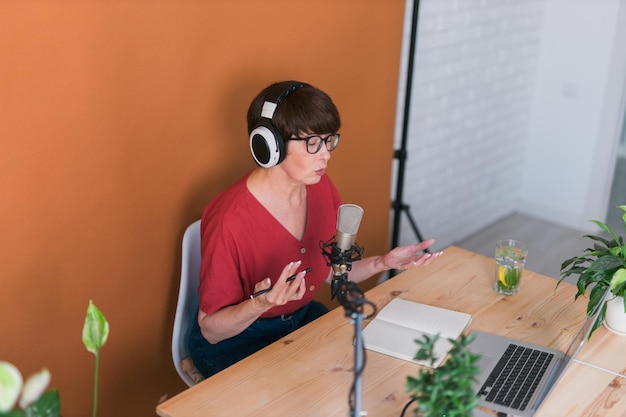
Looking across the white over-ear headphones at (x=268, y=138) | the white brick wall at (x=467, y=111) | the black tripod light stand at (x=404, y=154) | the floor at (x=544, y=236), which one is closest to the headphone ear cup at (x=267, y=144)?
the white over-ear headphones at (x=268, y=138)

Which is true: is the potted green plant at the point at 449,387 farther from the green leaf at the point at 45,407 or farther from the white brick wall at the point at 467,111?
the white brick wall at the point at 467,111

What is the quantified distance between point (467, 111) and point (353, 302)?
2.64 metres

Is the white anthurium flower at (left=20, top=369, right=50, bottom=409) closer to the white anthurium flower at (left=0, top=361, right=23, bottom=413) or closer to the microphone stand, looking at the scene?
the white anthurium flower at (left=0, top=361, right=23, bottom=413)

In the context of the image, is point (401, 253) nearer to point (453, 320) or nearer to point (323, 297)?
point (453, 320)

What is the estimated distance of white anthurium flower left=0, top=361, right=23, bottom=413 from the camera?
1000mm

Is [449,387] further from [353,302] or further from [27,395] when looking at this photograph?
→ [27,395]

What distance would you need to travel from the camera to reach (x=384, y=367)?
1.64m

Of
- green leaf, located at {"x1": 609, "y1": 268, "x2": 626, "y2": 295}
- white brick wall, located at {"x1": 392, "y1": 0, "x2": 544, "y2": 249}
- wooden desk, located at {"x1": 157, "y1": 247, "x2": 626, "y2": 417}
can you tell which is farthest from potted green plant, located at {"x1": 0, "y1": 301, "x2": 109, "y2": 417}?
white brick wall, located at {"x1": 392, "y1": 0, "x2": 544, "y2": 249}

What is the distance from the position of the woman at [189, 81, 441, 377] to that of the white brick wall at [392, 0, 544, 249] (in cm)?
121

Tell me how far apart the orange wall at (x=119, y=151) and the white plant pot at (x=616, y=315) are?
1.18 m

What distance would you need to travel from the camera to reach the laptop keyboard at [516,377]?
1.54 meters

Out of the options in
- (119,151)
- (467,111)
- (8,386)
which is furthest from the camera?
(467,111)

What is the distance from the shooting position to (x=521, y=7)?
3.80 meters

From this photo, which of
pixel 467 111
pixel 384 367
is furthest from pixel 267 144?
pixel 467 111
